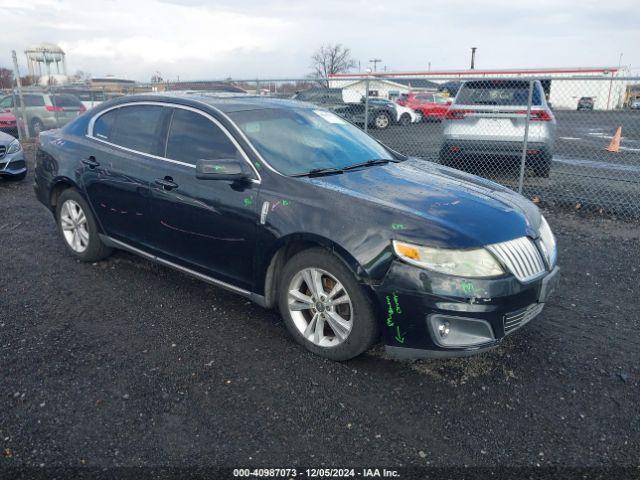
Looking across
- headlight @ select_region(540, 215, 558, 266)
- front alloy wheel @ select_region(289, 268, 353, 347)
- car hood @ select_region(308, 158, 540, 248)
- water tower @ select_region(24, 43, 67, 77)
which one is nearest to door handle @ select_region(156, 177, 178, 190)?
car hood @ select_region(308, 158, 540, 248)

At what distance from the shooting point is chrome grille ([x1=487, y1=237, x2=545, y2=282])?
116 inches

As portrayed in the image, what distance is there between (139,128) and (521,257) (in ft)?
10.5

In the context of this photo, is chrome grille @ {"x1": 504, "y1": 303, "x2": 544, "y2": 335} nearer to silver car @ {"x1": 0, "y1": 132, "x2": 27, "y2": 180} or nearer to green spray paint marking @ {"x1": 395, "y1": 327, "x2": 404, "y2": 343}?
green spray paint marking @ {"x1": 395, "y1": 327, "x2": 404, "y2": 343}

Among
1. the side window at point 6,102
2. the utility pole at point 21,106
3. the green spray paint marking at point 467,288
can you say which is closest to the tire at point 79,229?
the green spray paint marking at point 467,288

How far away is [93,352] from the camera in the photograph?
3.39m

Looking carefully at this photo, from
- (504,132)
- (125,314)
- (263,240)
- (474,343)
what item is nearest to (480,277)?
(474,343)

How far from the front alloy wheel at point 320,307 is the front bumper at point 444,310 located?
301mm

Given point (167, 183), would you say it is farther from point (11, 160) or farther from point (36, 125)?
point (36, 125)

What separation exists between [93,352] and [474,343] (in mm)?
2436

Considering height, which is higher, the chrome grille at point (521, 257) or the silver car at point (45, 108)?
the silver car at point (45, 108)

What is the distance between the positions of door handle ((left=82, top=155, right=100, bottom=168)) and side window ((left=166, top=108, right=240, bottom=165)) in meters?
0.89

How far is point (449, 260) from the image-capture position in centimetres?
284

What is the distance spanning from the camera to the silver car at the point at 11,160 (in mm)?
8578

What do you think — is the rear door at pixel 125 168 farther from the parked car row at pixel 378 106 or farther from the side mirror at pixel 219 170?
the parked car row at pixel 378 106
